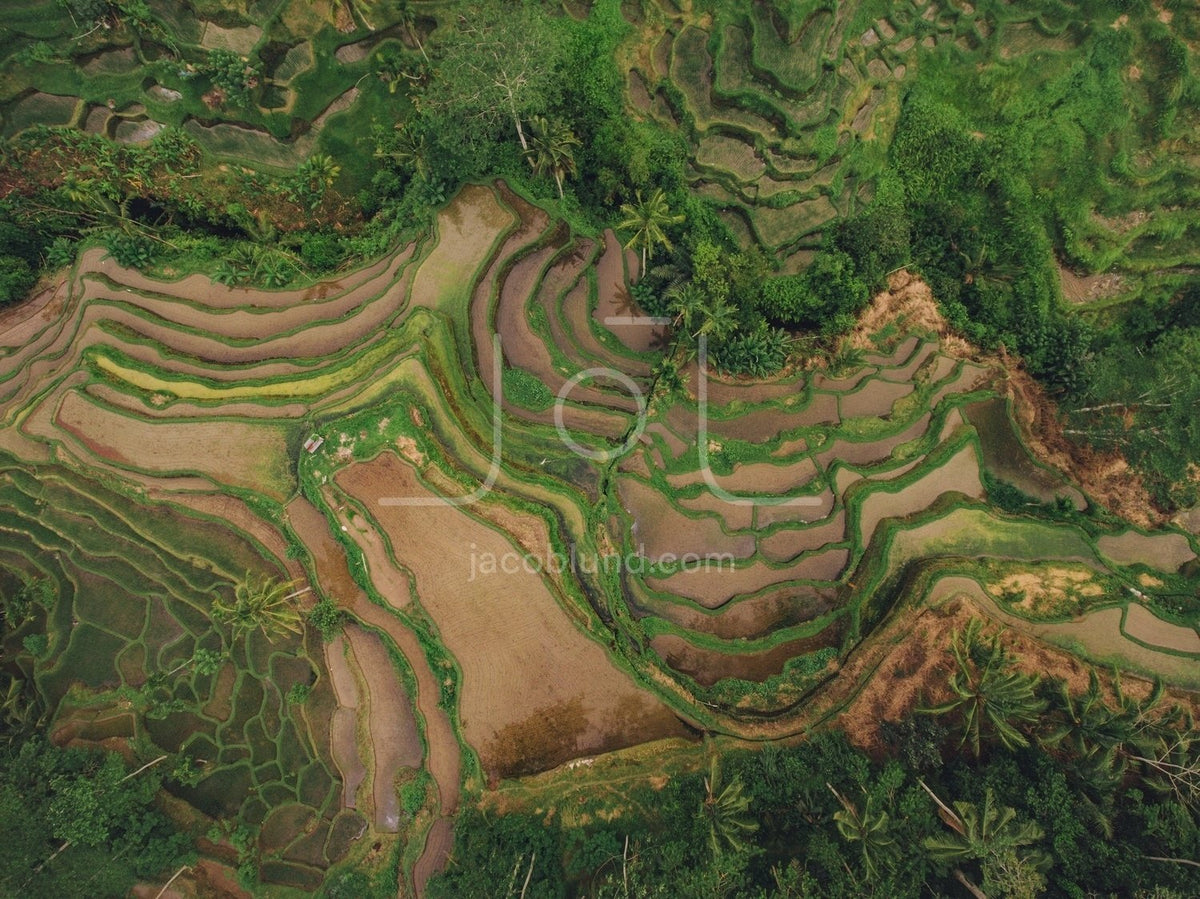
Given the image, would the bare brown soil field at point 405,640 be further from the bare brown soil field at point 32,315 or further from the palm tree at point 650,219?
the palm tree at point 650,219

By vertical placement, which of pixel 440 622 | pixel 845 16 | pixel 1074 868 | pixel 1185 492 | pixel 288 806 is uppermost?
pixel 845 16

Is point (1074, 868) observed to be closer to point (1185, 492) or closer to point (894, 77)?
point (1185, 492)

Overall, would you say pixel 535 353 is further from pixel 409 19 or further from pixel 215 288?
pixel 409 19

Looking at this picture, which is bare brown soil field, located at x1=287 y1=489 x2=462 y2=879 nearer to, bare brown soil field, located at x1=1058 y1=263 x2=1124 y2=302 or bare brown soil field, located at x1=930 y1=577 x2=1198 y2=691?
bare brown soil field, located at x1=930 y1=577 x2=1198 y2=691

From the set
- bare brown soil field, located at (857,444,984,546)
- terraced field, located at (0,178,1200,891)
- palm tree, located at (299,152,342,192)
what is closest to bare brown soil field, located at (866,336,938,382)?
terraced field, located at (0,178,1200,891)

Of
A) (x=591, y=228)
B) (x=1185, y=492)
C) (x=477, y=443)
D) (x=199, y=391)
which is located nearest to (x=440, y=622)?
(x=477, y=443)

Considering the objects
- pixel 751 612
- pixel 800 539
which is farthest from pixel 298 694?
pixel 800 539
